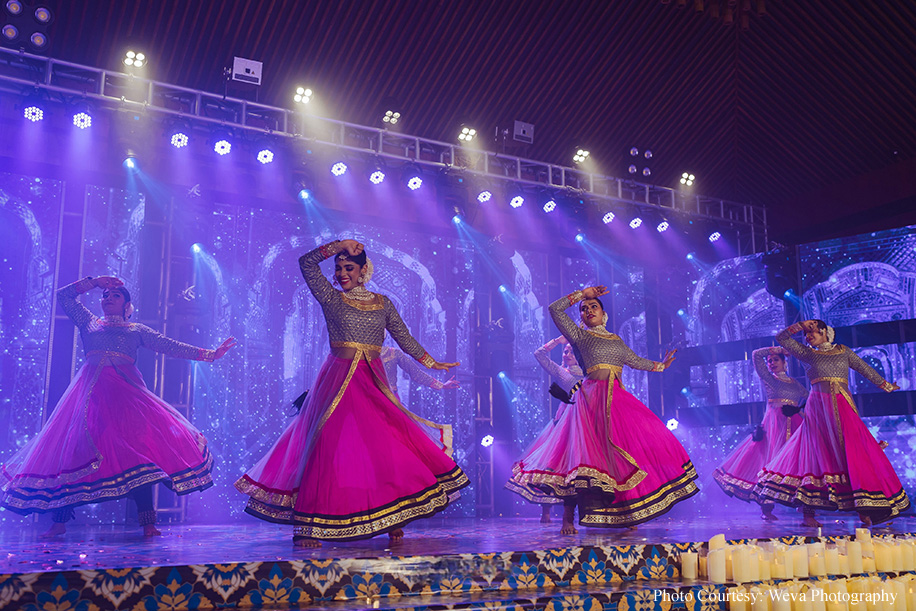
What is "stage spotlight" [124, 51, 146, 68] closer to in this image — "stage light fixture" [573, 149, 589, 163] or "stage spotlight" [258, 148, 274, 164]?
"stage spotlight" [258, 148, 274, 164]

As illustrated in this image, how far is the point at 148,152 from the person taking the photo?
24.9ft

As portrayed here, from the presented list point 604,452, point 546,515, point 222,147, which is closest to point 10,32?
point 222,147

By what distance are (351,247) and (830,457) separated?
3801 mm

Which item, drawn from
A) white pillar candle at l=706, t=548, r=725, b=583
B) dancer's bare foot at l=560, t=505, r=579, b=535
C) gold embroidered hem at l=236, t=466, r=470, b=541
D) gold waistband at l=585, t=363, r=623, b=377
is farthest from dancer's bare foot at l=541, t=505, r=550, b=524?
white pillar candle at l=706, t=548, r=725, b=583

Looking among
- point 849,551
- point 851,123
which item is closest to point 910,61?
point 851,123

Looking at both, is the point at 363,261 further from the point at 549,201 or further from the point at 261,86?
the point at 549,201

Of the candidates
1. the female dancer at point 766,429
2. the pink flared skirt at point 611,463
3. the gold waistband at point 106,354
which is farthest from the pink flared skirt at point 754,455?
the gold waistband at point 106,354

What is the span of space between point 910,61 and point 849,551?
6.91m

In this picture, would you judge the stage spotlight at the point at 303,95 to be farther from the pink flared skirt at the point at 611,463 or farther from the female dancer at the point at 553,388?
the pink flared skirt at the point at 611,463

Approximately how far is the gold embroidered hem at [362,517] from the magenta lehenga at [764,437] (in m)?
4.32

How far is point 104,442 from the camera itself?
15.4 ft

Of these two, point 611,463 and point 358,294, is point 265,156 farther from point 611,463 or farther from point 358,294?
point 611,463

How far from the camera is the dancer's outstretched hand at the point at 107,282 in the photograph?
5059 millimetres

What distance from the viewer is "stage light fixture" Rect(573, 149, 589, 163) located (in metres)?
9.51
